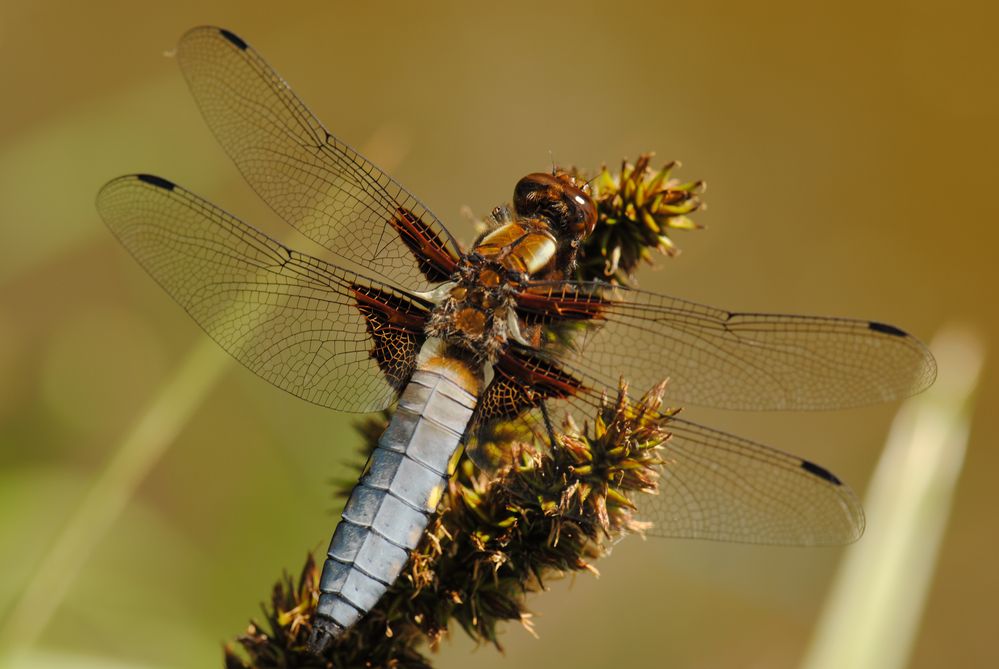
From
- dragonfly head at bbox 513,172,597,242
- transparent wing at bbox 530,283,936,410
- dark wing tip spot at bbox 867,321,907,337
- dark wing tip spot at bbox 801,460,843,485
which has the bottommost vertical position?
dark wing tip spot at bbox 801,460,843,485

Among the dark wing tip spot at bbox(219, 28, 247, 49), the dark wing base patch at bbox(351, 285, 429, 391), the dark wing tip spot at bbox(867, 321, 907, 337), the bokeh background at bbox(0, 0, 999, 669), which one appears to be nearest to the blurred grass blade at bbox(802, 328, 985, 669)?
the dark wing tip spot at bbox(867, 321, 907, 337)

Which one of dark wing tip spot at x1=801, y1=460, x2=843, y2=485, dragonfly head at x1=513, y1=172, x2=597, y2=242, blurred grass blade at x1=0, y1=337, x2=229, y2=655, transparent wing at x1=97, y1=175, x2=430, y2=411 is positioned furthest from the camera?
dragonfly head at x1=513, y1=172, x2=597, y2=242

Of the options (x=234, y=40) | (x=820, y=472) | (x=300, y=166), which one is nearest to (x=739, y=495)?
(x=820, y=472)

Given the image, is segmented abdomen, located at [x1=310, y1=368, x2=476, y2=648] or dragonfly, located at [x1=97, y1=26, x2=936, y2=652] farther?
dragonfly, located at [x1=97, y1=26, x2=936, y2=652]

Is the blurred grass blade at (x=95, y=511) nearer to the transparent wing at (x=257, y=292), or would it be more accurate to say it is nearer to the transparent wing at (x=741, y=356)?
the transparent wing at (x=257, y=292)

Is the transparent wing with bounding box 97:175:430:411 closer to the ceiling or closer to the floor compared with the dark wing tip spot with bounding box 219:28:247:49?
closer to the floor

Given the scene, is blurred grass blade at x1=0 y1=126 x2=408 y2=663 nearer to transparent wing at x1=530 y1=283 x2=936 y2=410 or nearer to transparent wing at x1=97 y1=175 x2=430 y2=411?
transparent wing at x1=97 y1=175 x2=430 y2=411

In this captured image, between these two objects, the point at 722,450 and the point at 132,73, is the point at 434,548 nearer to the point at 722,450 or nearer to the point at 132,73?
the point at 722,450

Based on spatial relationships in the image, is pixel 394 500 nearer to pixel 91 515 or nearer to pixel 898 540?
pixel 91 515
